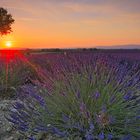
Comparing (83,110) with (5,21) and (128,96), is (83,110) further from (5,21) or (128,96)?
(5,21)

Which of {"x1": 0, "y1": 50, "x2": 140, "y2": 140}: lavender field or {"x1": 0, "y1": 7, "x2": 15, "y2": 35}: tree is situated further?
{"x1": 0, "y1": 7, "x2": 15, "y2": 35}: tree

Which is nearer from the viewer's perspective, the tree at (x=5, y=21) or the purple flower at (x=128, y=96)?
the purple flower at (x=128, y=96)

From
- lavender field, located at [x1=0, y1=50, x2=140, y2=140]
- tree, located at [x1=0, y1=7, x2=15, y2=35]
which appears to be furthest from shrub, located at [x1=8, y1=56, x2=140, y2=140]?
tree, located at [x1=0, y1=7, x2=15, y2=35]

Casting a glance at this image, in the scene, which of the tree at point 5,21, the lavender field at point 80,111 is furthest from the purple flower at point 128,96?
the tree at point 5,21

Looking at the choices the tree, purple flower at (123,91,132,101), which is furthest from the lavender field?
the tree

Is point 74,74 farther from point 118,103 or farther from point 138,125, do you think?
point 138,125

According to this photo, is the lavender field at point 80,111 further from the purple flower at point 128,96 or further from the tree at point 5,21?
the tree at point 5,21

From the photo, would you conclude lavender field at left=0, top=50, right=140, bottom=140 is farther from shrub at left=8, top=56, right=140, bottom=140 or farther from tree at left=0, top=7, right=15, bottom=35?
tree at left=0, top=7, right=15, bottom=35

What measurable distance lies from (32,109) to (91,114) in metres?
0.64

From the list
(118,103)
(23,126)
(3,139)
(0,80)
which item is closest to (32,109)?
(23,126)

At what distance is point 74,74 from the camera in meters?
4.00

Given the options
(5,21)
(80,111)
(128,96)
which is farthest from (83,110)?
(5,21)

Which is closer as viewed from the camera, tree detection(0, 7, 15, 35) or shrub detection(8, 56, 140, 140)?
shrub detection(8, 56, 140, 140)

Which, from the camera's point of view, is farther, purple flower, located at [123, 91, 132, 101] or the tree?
the tree
